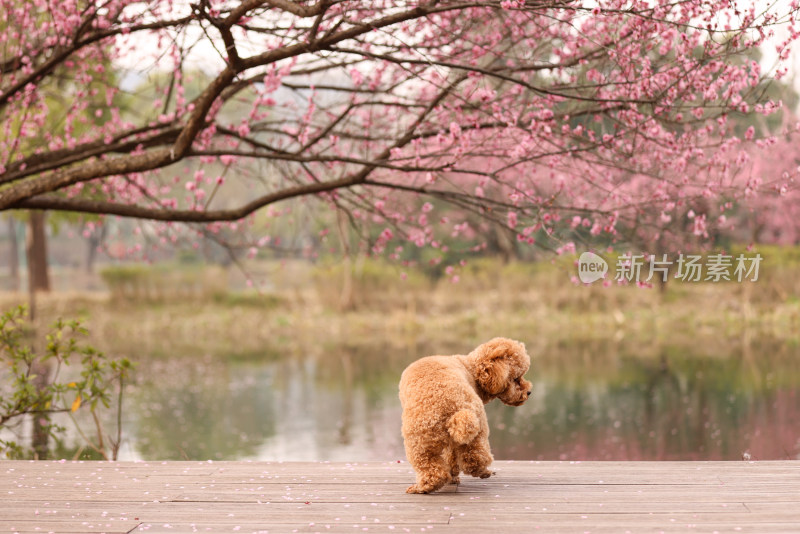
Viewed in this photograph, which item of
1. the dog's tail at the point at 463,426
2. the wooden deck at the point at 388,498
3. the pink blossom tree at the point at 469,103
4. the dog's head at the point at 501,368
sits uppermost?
the pink blossom tree at the point at 469,103

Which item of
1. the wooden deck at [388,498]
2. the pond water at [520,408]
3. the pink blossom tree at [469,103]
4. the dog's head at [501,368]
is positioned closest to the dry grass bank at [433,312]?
the pond water at [520,408]

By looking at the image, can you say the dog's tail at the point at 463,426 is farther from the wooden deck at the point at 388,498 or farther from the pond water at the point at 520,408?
the pond water at the point at 520,408

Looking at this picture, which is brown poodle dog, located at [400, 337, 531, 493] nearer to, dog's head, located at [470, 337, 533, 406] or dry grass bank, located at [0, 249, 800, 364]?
dog's head, located at [470, 337, 533, 406]

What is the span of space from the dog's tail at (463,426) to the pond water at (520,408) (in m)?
3.87

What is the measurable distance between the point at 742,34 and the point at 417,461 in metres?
2.83

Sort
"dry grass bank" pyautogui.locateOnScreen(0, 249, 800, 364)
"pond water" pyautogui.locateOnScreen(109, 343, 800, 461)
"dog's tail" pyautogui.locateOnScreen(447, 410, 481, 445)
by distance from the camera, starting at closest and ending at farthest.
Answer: "dog's tail" pyautogui.locateOnScreen(447, 410, 481, 445)
"pond water" pyautogui.locateOnScreen(109, 343, 800, 461)
"dry grass bank" pyautogui.locateOnScreen(0, 249, 800, 364)

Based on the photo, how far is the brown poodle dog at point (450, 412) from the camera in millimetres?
3316

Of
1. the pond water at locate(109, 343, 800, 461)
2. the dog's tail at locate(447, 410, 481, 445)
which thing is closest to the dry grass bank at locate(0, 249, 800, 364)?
the pond water at locate(109, 343, 800, 461)

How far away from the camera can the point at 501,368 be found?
3.62 meters

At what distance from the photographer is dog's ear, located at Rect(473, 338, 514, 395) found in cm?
361

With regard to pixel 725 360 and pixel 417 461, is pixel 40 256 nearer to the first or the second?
pixel 725 360

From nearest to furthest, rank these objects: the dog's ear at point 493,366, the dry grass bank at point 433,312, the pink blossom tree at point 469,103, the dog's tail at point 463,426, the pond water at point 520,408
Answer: the dog's tail at point 463,426, the dog's ear at point 493,366, the pink blossom tree at point 469,103, the pond water at point 520,408, the dry grass bank at point 433,312

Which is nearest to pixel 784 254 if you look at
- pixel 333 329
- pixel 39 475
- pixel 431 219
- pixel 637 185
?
pixel 637 185

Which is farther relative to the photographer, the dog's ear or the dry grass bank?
the dry grass bank
